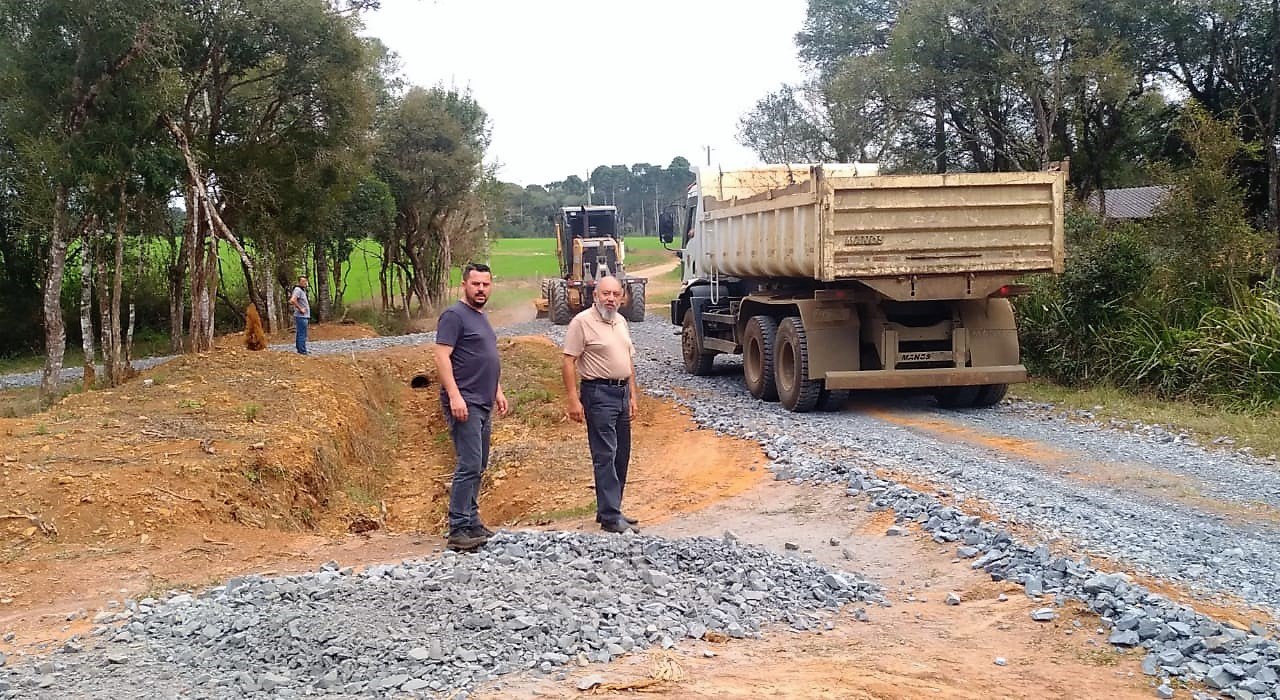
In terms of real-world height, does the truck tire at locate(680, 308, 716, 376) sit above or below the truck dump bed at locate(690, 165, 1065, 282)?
below

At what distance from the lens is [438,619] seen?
473 cm

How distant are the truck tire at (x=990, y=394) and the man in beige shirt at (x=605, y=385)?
613cm

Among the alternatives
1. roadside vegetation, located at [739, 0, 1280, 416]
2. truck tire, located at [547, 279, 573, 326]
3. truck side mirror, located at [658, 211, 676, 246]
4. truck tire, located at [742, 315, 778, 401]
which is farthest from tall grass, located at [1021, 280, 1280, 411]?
truck tire, located at [547, 279, 573, 326]

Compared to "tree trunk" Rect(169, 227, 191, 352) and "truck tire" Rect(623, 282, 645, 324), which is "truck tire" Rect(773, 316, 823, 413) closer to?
"tree trunk" Rect(169, 227, 191, 352)

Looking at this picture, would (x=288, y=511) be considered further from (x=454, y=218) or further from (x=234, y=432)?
(x=454, y=218)

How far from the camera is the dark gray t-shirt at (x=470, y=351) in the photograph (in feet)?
19.8

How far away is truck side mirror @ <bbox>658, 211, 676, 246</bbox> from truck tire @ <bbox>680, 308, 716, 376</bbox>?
1.34 meters

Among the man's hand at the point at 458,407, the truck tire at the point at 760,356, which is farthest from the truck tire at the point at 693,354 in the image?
the man's hand at the point at 458,407

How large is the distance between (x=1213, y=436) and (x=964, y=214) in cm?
316

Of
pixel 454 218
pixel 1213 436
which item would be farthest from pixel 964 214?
pixel 454 218

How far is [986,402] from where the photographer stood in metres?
11.4

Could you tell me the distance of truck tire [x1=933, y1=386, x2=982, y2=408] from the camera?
451 inches

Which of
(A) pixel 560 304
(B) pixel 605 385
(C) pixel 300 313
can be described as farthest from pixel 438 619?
(A) pixel 560 304

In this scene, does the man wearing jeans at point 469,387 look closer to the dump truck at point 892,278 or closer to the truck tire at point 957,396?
the dump truck at point 892,278
